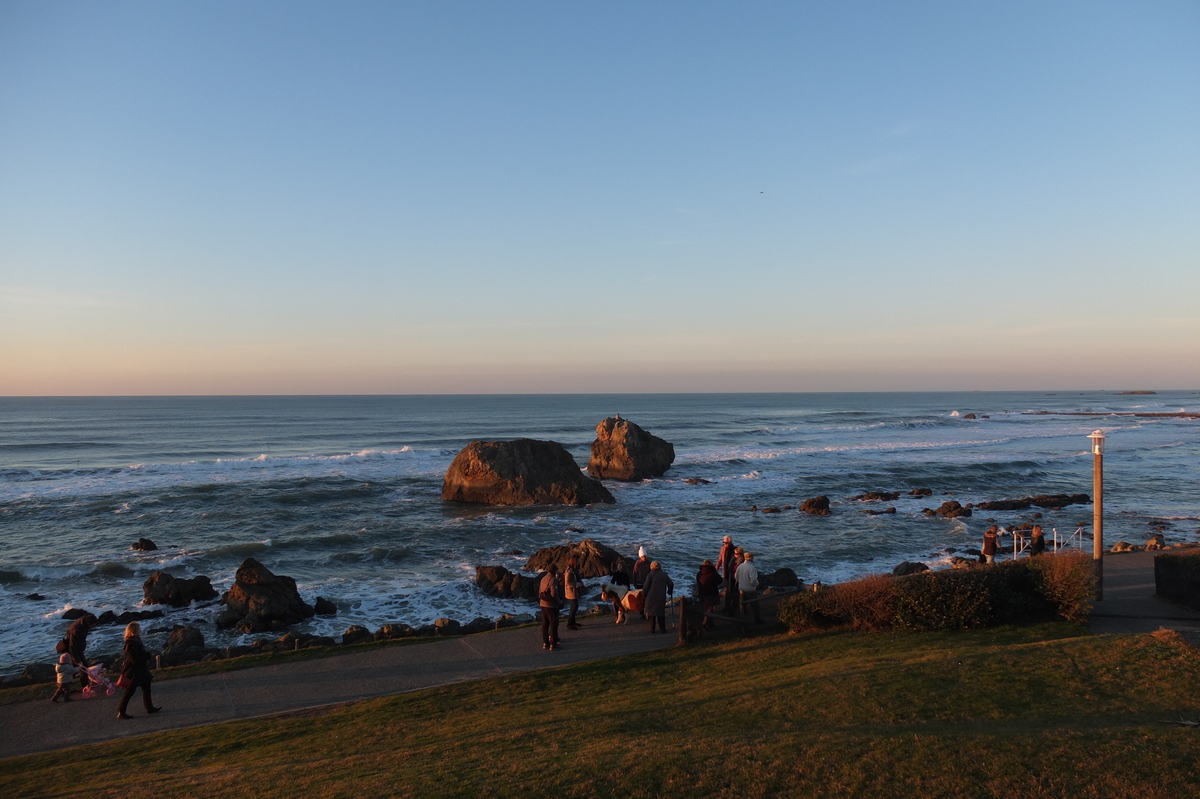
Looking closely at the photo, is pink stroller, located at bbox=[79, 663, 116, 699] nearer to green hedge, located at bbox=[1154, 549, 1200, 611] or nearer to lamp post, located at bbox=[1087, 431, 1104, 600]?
lamp post, located at bbox=[1087, 431, 1104, 600]

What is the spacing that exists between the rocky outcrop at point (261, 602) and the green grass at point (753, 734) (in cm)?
752

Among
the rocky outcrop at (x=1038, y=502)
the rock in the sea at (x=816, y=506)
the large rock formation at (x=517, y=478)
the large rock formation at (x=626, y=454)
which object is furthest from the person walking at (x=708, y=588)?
the large rock formation at (x=626, y=454)

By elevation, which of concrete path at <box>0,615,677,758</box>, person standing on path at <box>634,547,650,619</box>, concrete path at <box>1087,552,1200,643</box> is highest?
person standing on path at <box>634,547,650,619</box>

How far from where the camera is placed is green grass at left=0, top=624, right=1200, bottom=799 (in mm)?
6082

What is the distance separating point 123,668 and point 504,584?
10175 mm

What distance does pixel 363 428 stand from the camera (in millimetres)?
89125

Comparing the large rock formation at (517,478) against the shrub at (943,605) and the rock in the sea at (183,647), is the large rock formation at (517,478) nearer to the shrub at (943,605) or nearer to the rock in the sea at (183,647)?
the rock in the sea at (183,647)

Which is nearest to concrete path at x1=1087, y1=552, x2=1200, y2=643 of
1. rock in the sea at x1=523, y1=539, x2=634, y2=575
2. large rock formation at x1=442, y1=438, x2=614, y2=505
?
rock in the sea at x1=523, y1=539, x2=634, y2=575

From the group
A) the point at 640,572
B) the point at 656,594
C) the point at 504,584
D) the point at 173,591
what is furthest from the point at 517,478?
the point at 656,594

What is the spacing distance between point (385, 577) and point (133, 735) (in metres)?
12.5

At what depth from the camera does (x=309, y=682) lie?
450 inches

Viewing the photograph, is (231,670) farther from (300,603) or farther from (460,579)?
(460,579)

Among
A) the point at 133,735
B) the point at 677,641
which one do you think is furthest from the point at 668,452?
the point at 133,735

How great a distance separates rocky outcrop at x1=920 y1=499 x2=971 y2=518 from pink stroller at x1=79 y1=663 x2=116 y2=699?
30.3 metres
